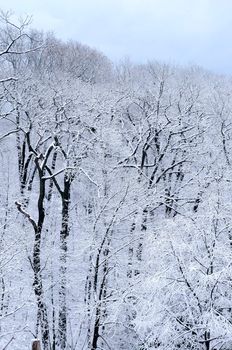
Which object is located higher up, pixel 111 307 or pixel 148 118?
pixel 148 118

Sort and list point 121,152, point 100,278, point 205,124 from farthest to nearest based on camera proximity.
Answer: point 205,124
point 121,152
point 100,278

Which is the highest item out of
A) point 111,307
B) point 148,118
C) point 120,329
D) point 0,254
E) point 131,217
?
point 148,118

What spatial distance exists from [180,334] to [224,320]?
57.8 inches

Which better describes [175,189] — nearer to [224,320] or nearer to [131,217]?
[131,217]

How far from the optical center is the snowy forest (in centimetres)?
1396

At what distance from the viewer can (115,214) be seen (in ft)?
57.3

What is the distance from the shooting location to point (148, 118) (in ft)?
81.0

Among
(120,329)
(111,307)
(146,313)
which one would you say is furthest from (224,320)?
(120,329)

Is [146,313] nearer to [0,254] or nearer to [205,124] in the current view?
[0,254]

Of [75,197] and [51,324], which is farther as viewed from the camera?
[75,197]

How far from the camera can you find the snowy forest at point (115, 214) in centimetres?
1396

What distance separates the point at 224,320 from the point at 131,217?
672 cm

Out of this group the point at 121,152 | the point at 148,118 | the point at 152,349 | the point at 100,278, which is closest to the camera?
the point at 152,349

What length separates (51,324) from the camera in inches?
742
